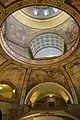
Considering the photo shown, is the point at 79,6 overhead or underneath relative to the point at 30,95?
overhead

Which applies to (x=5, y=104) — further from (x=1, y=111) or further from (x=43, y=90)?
(x=43, y=90)

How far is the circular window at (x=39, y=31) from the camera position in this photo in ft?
56.8

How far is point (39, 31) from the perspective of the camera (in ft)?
62.1

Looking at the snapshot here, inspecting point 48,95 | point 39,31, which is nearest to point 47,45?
point 39,31

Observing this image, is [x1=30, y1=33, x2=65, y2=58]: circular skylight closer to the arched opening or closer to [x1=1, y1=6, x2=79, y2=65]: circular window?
[x1=1, y1=6, x2=79, y2=65]: circular window

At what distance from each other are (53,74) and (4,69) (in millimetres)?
2871

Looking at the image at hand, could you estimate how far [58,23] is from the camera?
18.5m

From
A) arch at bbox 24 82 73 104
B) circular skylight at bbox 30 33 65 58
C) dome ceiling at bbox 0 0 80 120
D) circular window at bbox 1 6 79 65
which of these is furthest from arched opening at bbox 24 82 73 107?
circular skylight at bbox 30 33 65 58

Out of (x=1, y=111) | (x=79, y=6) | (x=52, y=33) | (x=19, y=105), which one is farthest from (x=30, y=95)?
(x=79, y=6)

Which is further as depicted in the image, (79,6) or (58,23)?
(58,23)

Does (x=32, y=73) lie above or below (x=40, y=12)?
below

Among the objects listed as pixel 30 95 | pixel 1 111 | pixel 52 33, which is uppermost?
pixel 52 33

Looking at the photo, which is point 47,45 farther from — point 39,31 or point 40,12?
point 40,12

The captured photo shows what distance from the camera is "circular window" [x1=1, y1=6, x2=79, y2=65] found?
17.3m
